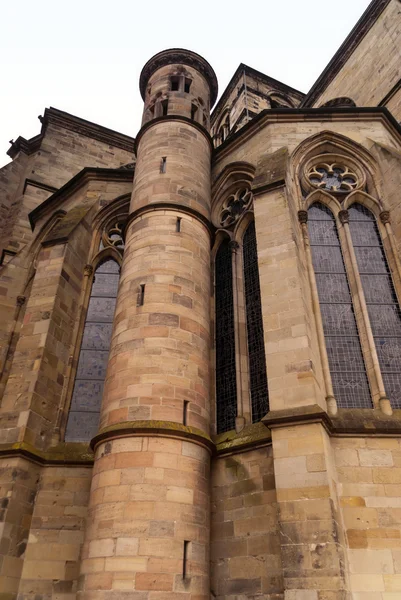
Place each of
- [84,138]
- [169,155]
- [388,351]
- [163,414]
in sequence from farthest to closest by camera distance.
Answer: [84,138]
[169,155]
[388,351]
[163,414]

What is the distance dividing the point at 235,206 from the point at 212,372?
4.29 metres

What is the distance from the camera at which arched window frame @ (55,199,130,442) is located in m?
9.08

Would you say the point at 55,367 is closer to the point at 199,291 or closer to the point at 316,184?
the point at 199,291

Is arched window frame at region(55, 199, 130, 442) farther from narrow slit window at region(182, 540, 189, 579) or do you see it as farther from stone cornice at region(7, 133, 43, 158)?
stone cornice at region(7, 133, 43, 158)

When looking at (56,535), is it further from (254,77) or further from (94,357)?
(254,77)

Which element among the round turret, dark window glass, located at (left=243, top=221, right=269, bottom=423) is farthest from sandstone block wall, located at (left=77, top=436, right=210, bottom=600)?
the round turret

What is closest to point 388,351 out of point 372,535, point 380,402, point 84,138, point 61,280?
point 380,402

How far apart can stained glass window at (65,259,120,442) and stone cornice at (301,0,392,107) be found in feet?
45.0

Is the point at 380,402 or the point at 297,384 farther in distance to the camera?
the point at 380,402

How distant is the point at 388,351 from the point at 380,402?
1.10m

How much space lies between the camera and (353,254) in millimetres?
8836

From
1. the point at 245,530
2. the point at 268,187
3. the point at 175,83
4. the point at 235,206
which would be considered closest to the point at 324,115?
the point at 235,206

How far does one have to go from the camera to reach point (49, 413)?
8.72 meters

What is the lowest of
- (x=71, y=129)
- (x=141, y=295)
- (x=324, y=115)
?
(x=141, y=295)
